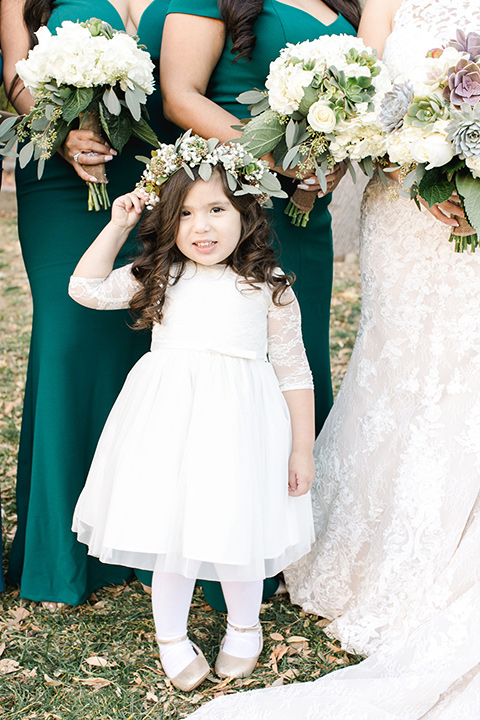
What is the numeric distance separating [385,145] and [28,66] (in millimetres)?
1357

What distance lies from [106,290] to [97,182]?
53 centimetres

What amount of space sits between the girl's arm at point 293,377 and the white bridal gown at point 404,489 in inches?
14.9

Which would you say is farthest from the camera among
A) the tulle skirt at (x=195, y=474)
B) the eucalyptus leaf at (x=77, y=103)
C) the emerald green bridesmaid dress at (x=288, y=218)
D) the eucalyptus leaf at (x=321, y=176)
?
the emerald green bridesmaid dress at (x=288, y=218)

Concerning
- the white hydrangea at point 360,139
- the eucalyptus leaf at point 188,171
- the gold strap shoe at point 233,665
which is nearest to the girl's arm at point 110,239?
the eucalyptus leaf at point 188,171

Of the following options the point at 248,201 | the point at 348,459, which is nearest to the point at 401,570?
the point at 348,459

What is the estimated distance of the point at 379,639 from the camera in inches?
122

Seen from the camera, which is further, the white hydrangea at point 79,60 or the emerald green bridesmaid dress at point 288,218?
the emerald green bridesmaid dress at point 288,218

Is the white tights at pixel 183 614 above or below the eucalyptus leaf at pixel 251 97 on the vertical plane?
below

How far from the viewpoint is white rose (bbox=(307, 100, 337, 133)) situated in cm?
277

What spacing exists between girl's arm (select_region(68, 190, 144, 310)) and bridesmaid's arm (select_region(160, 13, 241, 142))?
0.47m

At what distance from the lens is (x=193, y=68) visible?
3.17 meters

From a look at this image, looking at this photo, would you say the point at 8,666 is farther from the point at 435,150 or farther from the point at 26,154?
the point at 435,150

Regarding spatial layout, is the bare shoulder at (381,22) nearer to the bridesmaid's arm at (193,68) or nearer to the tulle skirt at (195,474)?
the bridesmaid's arm at (193,68)

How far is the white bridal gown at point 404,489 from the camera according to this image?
2.66 metres
